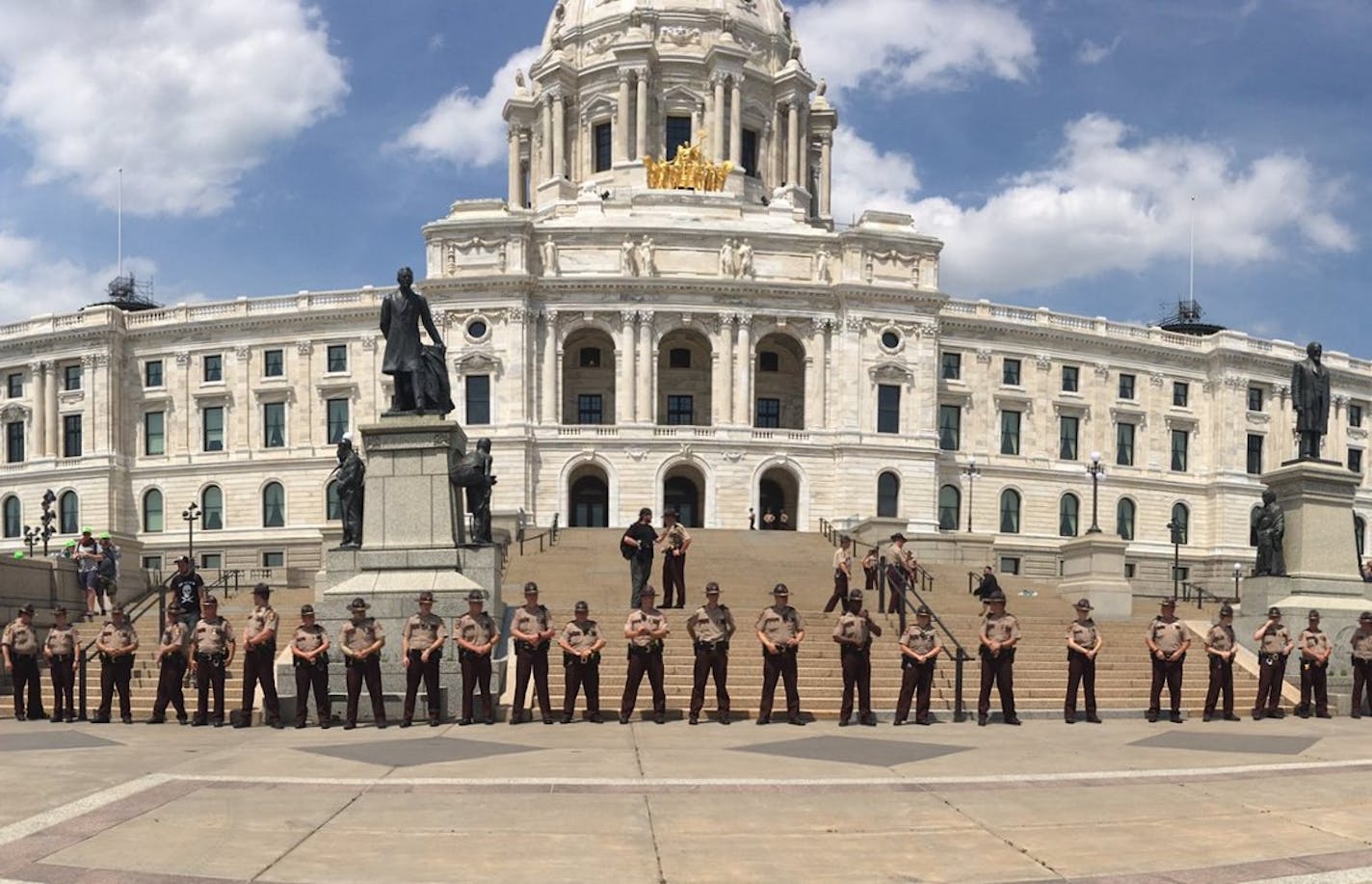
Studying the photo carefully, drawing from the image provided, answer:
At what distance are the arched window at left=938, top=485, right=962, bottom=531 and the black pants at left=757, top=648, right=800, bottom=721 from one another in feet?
→ 161

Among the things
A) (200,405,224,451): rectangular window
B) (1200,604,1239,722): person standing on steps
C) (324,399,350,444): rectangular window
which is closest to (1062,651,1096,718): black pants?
(1200,604,1239,722): person standing on steps

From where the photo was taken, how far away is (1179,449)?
7169cm

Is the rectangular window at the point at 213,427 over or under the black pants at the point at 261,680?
over

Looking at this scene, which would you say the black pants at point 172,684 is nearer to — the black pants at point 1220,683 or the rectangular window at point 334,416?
the black pants at point 1220,683

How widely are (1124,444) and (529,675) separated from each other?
193 ft

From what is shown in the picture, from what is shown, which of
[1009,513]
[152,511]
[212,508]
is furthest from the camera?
[152,511]

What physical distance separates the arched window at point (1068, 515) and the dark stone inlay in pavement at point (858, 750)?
5550 centimetres

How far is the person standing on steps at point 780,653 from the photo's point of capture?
16.9 meters

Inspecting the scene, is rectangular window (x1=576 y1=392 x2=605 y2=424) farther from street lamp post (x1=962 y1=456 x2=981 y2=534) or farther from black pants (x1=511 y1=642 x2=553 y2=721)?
black pants (x1=511 y1=642 x2=553 y2=721)

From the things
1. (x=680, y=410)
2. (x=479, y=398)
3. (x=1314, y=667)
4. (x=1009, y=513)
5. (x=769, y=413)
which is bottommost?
(x=1009, y=513)

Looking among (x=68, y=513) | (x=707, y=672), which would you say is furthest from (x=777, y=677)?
(x=68, y=513)

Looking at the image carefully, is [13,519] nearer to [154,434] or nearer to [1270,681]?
[154,434]

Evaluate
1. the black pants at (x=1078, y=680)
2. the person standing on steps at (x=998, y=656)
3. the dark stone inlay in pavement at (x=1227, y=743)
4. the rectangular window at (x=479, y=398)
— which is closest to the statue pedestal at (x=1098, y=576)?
the black pants at (x=1078, y=680)

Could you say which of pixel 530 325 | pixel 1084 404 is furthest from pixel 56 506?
pixel 1084 404
